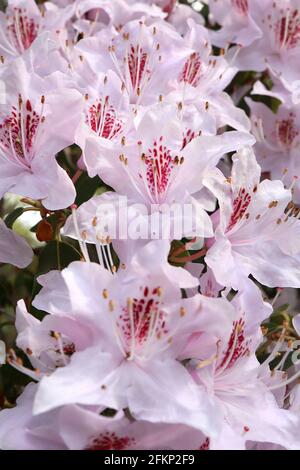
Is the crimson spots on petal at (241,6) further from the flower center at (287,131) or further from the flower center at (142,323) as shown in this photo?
the flower center at (142,323)

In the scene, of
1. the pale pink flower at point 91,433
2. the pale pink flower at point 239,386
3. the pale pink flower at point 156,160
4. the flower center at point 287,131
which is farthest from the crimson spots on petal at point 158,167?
the flower center at point 287,131

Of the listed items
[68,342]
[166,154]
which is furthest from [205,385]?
[166,154]

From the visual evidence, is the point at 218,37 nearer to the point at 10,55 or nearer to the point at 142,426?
the point at 10,55

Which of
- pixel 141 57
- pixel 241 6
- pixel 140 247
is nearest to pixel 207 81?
pixel 141 57

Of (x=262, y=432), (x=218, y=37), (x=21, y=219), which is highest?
(x=218, y=37)

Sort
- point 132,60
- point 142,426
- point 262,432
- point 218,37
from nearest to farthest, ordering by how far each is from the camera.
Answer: point 142,426, point 262,432, point 132,60, point 218,37

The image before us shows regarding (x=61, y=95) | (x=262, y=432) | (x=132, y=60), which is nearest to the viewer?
(x=262, y=432)

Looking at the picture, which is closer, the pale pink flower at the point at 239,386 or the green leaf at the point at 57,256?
the pale pink flower at the point at 239,386

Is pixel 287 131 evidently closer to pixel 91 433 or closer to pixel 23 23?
pixel 23 23
